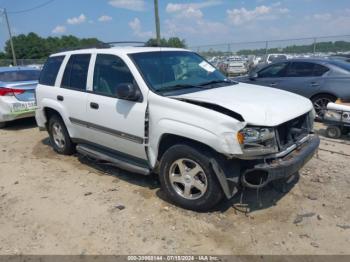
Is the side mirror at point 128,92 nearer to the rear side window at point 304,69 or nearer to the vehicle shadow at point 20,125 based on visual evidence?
the vehicle shadow at point 20,125

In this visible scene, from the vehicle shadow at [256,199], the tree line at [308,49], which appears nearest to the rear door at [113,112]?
the vehicle shadow at [256,199]

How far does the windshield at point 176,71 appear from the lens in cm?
420

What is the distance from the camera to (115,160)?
4.62 meters

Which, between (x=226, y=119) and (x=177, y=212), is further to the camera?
(x=177, y=212)

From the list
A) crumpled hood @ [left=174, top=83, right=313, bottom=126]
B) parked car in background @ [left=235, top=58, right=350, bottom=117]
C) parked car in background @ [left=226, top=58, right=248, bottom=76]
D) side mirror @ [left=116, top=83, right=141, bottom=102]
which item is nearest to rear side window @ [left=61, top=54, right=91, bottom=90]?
side mirror @ [left=116, top=83, right=141, bottom=102]

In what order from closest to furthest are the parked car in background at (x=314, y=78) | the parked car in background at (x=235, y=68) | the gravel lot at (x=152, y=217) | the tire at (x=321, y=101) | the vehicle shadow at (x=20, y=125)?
the gravel lot at (x=152, y=217), the parked car in background at (x=314, y=78), the tire at (x=321, y=101), the vehicle shadow at (x=20, y=125), the parked car in background at (x=235, y=68)

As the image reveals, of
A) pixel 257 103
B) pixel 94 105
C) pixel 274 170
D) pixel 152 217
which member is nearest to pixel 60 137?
pixel 94 105

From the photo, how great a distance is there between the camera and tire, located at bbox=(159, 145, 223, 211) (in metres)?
3.59

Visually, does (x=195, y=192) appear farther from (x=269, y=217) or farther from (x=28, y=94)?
(x=28, y=94)

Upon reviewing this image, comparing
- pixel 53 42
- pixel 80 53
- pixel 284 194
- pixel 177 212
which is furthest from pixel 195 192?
pixel 53 42

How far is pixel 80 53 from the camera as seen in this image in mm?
5195

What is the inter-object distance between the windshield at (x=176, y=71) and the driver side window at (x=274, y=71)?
4.43 m

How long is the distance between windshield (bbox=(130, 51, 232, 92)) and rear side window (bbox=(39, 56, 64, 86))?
200 centimetres

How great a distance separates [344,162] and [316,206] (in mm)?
1779
